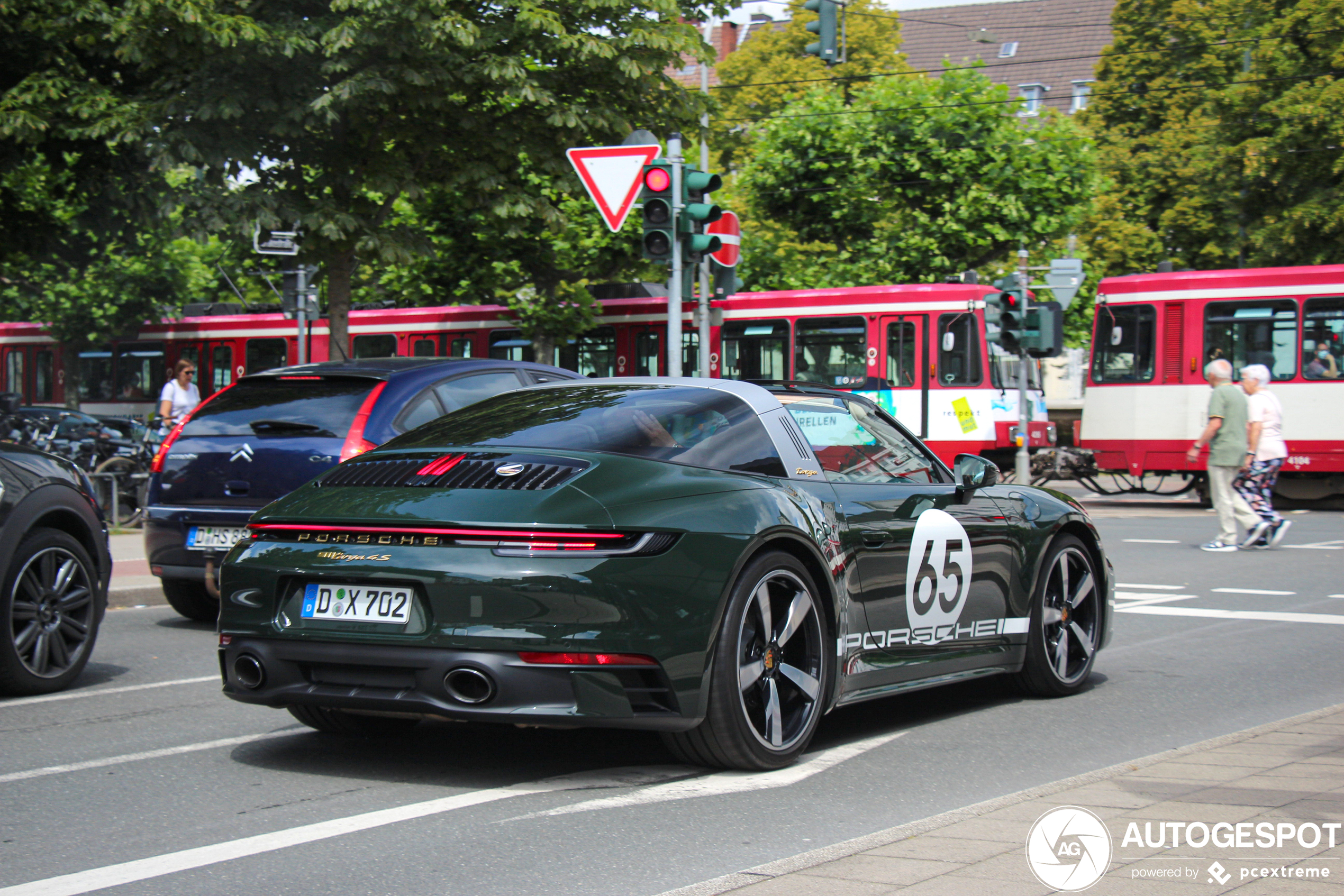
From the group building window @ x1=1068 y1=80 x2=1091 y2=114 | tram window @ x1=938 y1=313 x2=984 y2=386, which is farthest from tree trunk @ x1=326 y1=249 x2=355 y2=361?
building window @ x1=1068 y1=80 x2=1091 y2=114

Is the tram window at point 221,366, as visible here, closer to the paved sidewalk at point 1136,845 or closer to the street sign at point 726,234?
the street sign at point 726,234

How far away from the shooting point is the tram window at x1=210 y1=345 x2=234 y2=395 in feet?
109

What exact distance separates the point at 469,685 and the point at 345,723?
4.10 feet

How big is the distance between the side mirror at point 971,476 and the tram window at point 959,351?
736 inches

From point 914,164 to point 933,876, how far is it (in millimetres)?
28855

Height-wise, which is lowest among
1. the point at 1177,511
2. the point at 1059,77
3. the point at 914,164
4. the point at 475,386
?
the point at 1177,511

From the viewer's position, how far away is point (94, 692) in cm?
713

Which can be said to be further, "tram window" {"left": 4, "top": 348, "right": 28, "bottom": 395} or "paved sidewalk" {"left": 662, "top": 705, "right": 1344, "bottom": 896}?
"tram window" {"left": 4, "top": 348, "right": 28, "bottom": 395}

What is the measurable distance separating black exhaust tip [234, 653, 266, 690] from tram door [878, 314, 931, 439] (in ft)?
68.1

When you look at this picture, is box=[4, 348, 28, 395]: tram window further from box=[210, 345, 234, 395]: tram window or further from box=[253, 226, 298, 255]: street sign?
box=[253, 226, 298, 255]: street sign

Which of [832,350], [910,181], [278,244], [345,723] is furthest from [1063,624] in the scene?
[910,181]

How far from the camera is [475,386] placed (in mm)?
9281

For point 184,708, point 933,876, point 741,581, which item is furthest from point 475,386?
point 933,876

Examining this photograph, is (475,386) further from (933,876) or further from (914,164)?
(914,164)
